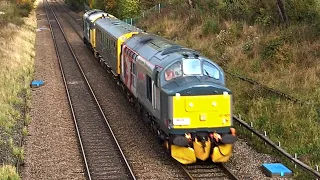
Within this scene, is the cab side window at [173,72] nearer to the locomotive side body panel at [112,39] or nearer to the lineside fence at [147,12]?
the locomotive side body panel at [112,39]

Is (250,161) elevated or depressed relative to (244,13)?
depressed

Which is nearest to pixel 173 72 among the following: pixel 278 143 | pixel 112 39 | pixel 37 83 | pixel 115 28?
pixel 278 143

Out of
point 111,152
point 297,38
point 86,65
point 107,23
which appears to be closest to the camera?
point 111,152

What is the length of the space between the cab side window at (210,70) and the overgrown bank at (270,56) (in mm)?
2696

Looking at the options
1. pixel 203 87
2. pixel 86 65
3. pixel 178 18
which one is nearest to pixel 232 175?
pixel 203 87

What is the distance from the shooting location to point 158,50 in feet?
47.1

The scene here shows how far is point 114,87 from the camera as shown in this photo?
22250mm

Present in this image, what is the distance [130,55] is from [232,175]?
706 cm

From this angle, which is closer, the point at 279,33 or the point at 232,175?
the point at 232,175

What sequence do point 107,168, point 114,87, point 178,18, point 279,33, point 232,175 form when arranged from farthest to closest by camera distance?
point 178,18 < point 114,87 < point 279,33 < point 107,168 < point 232,175

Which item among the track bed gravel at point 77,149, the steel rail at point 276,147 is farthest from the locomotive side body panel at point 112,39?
the steel rail at point 276,147

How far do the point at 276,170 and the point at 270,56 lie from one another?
8.99 metres

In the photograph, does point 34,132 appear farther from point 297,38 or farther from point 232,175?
point 297,38

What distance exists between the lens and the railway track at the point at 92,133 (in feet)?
40.1
